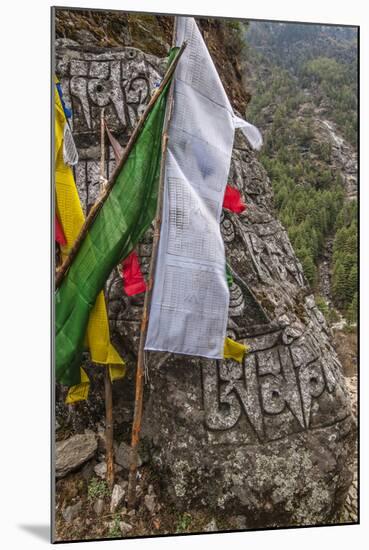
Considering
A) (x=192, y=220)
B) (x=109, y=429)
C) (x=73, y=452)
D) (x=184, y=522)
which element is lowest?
(x=184, y=522)

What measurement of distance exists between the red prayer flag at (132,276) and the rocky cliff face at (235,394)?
189mm

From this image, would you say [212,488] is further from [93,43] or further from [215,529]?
[93,43]

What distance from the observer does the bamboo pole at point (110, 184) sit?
16.7ft

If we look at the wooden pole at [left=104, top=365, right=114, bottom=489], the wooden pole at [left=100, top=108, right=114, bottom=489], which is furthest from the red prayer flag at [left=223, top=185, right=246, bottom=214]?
the wooden pole at [left=104, top=365, right=114, bottom=489]

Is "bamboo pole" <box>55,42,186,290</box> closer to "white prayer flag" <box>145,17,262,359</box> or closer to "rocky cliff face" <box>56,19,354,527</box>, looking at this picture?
"white prayer flag" <box>145,17,262,359</box>

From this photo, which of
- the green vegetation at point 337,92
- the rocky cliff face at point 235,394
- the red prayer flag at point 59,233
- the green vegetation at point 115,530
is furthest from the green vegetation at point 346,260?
the green vegetation at point 115,530

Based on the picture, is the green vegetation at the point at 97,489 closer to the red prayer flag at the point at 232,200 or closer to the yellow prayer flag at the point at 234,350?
the yellow prayer flag at the point at 234,350

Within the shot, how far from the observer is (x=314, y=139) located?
5770mm

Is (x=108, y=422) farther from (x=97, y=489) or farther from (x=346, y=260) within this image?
(x=346, y=260)

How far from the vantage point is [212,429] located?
5.46 metres

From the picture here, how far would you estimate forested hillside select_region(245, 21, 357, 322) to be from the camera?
5.70 meters

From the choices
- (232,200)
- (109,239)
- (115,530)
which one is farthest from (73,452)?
(232,200)

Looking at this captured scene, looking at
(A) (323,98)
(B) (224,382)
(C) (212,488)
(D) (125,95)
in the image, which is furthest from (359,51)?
(C) (212,488)

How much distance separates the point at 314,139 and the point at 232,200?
86 centimetres
